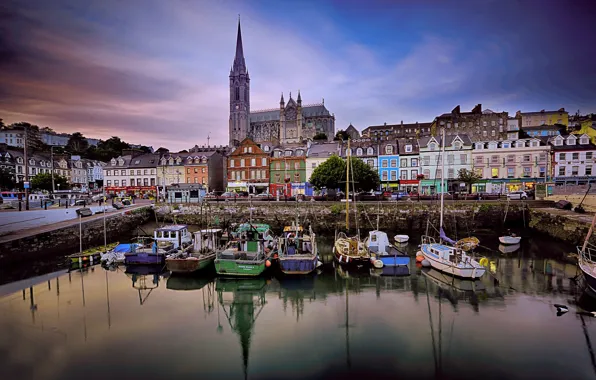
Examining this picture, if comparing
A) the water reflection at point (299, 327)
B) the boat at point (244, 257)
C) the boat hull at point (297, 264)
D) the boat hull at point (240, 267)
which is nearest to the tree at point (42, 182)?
the water reflection at point (299, 327)

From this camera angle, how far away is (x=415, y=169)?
175 ft

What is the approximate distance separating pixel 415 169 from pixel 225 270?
42867 mm

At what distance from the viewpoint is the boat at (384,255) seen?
68.0 ft

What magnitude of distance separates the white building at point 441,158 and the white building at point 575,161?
41.9ft

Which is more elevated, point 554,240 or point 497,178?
point 497,178

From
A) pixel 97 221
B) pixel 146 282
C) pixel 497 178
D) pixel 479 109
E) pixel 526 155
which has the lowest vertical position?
pixel 146 282

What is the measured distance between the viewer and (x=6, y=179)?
56344mm

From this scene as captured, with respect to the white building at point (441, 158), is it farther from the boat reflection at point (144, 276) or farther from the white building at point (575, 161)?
the boat reflection at point (144, 276)

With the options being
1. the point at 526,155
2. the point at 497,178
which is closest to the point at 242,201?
the point at 497,178

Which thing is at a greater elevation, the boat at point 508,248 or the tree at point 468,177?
the tree at point 468,177

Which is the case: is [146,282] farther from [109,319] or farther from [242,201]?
[242,201]

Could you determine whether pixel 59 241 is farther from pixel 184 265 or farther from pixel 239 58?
pixel 239 58

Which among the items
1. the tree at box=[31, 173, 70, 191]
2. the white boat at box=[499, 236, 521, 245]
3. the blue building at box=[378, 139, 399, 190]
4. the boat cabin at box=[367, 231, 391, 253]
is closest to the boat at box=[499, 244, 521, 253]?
the white boat at box=[499, 236, 521, 245]

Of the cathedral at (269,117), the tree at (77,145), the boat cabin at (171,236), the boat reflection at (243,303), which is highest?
the cathedral at (269,117)
